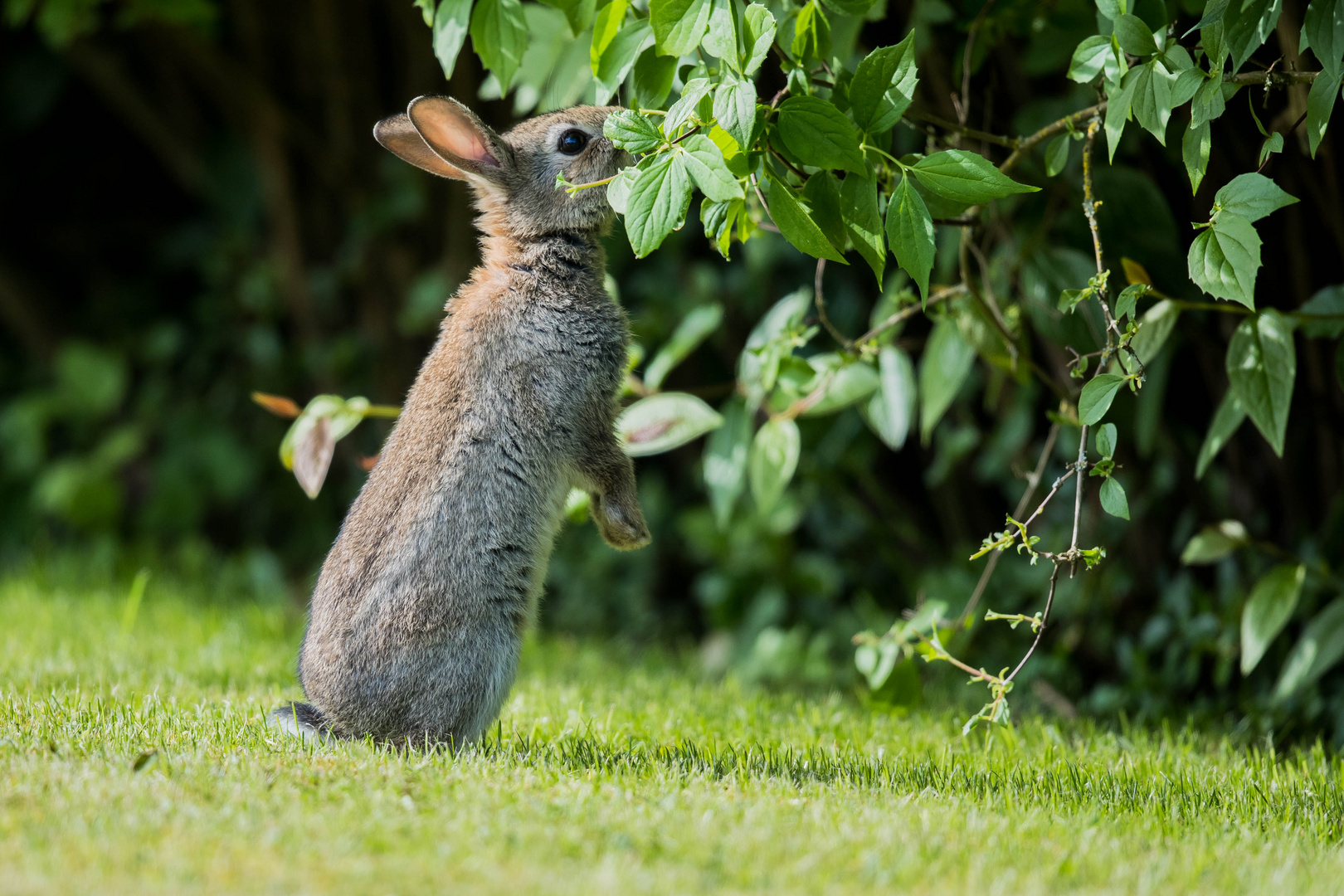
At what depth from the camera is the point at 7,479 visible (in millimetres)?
8586

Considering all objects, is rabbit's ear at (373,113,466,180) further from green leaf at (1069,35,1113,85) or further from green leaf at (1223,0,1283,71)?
green leaf at (1223,0,1283,71)

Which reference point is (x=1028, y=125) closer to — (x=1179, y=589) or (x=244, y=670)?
(x=1179, y=589)

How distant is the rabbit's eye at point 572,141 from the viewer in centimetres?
391

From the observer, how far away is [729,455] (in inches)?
181

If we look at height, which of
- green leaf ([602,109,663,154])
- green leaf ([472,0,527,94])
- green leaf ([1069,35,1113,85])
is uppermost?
green leaf ([472,0,527,94])

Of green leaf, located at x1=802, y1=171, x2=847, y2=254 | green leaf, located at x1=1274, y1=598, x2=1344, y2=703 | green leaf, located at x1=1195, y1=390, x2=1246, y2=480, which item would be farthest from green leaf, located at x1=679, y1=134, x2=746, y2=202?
green leaf, located at x1=1274, y1=598, x2=1344, y2=703

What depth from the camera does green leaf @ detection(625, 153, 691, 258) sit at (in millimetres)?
2824

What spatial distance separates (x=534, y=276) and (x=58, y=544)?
615 centimetres

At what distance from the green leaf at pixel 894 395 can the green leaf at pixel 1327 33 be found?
1.72 meters

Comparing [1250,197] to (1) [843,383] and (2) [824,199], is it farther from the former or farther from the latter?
(1) [843,383]

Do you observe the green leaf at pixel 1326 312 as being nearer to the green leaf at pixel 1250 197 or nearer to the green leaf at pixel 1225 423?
the green leaf at pixel 1225 423

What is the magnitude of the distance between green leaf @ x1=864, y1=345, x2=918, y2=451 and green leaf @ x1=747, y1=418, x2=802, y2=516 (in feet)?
1.15

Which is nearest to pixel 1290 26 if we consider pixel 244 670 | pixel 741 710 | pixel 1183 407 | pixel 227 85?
pixel 1183 407

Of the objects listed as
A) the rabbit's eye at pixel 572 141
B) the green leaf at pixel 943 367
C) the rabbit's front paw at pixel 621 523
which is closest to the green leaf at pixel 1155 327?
the green leaf at pixel 943 367
